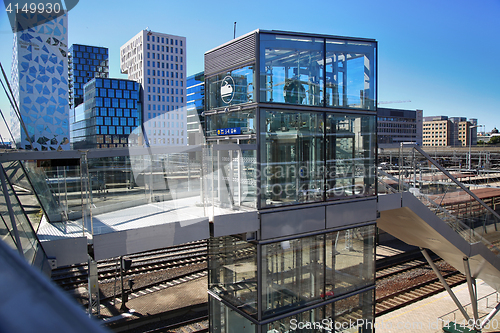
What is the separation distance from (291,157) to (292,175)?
1.10 ft

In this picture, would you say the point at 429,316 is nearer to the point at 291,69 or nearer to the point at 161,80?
the point at 291,69

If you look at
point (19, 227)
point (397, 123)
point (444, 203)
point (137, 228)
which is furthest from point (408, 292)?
point (397, 123)

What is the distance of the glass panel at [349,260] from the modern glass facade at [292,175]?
21 millimetres

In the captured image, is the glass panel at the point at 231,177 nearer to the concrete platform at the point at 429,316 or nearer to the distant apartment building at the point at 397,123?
the concrete platform at the point at 429,316

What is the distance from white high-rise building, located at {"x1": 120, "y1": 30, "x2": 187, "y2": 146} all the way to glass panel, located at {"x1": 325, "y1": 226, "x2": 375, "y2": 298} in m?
88.9

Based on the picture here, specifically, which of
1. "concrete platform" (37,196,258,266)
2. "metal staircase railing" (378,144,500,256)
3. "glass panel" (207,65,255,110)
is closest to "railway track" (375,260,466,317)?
"metal staircase railing" (378,144,500,256)

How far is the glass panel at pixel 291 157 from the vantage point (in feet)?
20.2

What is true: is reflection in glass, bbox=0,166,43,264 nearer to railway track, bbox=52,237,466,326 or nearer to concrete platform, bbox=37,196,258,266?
concrete platform, bbox=37,196,258,266

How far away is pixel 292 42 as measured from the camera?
6.31m

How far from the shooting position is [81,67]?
12838 cm

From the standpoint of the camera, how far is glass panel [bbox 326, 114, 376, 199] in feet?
22.6

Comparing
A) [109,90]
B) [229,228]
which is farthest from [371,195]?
[109,90]

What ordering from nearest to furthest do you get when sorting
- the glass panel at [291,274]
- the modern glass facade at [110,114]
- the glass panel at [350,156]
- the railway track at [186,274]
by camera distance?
the glass panel at [291,274]
the glass panel at [350,156]
the railway track at [186,274]
the modern glass facade at [110,114]

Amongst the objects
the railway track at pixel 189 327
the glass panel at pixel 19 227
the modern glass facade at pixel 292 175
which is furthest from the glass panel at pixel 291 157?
the railway track at pixel 189 327
